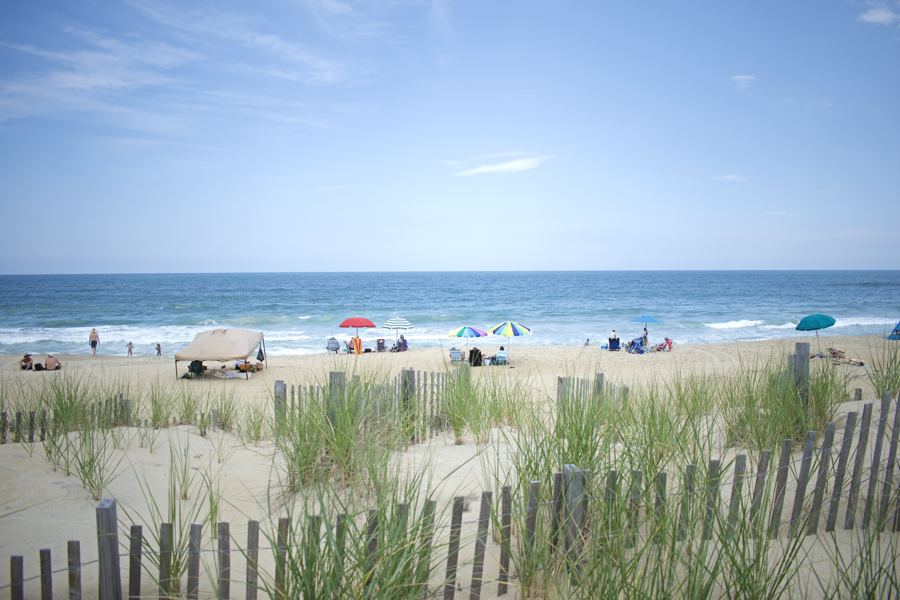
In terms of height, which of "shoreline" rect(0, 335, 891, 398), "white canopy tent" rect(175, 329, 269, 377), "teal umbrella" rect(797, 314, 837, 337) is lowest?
"shoreline" rect(0, 335, 891, 398)

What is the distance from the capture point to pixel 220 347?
12.7 m

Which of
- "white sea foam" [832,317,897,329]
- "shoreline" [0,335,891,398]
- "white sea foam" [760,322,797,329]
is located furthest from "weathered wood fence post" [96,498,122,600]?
"white sea foam" [832,317,897,329]

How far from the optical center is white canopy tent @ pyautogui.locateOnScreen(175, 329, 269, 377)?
12.5 m

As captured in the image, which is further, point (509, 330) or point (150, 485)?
point (509, 330)

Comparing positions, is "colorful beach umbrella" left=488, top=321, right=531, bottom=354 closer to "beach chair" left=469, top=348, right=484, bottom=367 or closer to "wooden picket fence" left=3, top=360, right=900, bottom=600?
"beach chair" left=469, top=348, right=484, bottom=367

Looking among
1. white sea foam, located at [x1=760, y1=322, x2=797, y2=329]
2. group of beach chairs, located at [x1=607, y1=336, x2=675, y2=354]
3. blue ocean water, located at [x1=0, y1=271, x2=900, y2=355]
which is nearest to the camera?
group of beach chairs, located at [x1=607, y1=336, x2=675, y2=354]

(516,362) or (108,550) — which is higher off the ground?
(108,550)

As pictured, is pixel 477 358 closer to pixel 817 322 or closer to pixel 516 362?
pixel 516 362

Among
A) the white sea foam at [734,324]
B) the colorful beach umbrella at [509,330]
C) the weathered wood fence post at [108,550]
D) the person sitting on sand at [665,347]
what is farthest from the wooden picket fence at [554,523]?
the white sea foam at [734,324]

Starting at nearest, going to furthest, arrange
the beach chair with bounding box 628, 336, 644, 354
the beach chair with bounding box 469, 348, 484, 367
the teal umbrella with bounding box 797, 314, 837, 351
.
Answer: the teal umbrella with bounding box 797, 314, 837, 351, the beach chair with bounding box 469, 348, 484, 367, the beach chair with bounding box 628, 336, 644, 354

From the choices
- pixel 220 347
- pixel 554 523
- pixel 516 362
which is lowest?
pixel 516 362

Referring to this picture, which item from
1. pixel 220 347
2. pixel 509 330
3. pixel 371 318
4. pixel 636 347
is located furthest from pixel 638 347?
pixel 371 318

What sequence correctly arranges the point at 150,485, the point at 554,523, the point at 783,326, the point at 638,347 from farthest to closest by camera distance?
the point at 783,326 → the point at 638,347 → the point at 150,485 → the point at 554,523

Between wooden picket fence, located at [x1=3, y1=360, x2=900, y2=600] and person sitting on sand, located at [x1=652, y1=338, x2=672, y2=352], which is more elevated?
wooden picket fence, located at [x1=3, y1=360, x2=900, y2=600]
